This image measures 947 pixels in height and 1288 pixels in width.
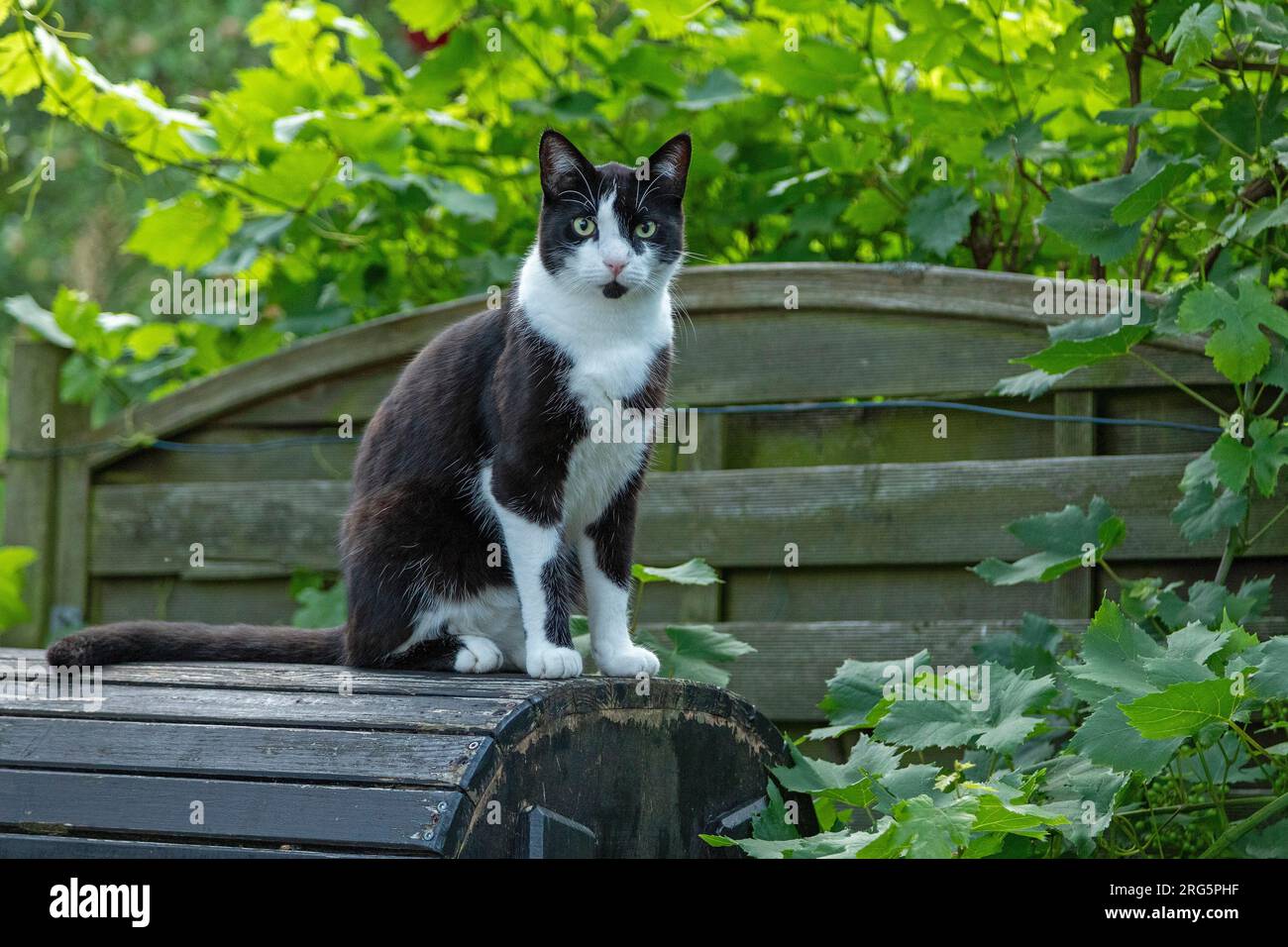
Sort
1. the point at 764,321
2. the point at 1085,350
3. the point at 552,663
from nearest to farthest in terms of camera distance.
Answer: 1. the point at 552,663
2. the point at 1085,350
3. the point at 764,321

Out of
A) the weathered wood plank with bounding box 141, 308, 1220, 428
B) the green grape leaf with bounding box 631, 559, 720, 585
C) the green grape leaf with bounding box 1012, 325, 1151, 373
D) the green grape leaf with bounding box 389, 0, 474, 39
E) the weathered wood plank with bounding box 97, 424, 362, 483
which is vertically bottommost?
the green grape leaf with bounding box 631, 559, 720, 585

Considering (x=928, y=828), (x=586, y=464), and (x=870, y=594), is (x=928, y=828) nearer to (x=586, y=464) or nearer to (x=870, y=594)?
(x=586, y=464)

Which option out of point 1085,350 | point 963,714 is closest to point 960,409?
point 1085,350

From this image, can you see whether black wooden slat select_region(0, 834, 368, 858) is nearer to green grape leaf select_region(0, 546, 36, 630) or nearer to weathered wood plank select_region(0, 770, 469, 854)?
weathered wood plank select_region(0, 770, 469, 854)

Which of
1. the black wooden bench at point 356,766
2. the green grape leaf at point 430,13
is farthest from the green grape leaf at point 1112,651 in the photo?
the green grape leaf at point 430,13

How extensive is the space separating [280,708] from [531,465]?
0.54 m

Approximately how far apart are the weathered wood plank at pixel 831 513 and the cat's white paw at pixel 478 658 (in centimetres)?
97

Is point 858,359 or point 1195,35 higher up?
point 1195,35

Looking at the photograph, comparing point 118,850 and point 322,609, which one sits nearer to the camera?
point 118,850

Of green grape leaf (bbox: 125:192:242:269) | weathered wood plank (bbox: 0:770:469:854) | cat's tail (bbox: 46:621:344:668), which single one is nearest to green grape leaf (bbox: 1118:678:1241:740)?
weathered wood plank (bbox: 0:770:469:854)

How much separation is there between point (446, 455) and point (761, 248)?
5.91 ft

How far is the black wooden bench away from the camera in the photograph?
172 cm

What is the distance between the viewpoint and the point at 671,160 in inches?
88.2

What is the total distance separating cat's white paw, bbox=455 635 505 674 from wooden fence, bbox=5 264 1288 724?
3.07 feet
